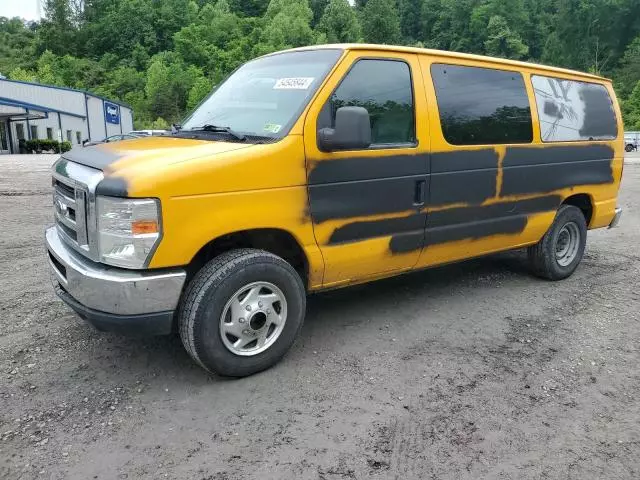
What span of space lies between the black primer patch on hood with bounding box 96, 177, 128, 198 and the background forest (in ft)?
259

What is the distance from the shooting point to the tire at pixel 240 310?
3.27m

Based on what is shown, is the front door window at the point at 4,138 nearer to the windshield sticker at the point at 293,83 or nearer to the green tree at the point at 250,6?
the windshield sticker at the point at 293,83

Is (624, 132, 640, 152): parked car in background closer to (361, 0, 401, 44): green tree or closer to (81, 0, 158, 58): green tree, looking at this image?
(361, 0, 401, 44): green tree

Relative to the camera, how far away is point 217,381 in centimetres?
352

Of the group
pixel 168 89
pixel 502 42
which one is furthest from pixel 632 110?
pixel 168 89

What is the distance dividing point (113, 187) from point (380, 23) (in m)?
99.3

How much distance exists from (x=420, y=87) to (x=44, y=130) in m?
46.4

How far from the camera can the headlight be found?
303 centimetres

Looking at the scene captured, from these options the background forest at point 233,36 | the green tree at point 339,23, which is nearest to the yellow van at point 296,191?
the background forest at point 233,36

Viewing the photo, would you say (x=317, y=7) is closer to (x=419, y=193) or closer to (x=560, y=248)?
(x=560, y=248)

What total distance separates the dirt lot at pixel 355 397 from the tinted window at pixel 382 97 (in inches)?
60.7

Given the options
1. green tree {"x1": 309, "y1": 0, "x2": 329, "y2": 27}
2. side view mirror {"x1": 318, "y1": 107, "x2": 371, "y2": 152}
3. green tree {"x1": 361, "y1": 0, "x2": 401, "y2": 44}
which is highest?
green tree {"x1": 309, "y1": 0, "x2": 329, "y2": 27}

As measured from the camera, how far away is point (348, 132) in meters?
3.49

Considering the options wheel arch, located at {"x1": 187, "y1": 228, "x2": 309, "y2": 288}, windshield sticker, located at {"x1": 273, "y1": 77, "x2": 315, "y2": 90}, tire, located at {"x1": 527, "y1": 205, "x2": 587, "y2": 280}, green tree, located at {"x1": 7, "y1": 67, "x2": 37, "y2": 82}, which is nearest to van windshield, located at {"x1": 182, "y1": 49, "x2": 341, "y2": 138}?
windshield sticker, located at {"x1": 273, "y1": 77, "x2": 315, "y2": 90}
